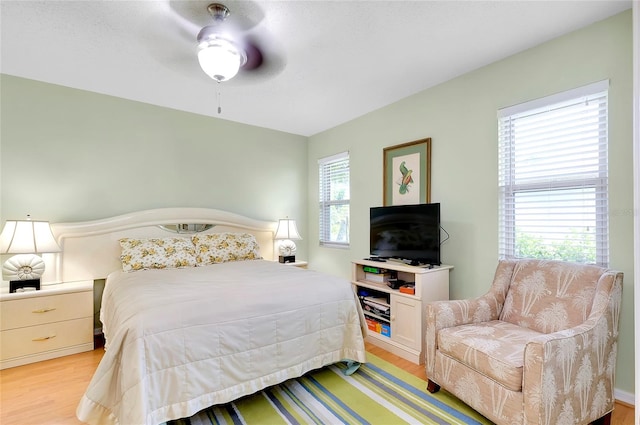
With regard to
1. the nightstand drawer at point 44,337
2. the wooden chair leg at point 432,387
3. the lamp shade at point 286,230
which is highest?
the lamp shade at point 286,230

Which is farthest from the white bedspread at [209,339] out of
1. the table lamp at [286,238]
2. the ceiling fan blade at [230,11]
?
the ceiling fan blade at [230,11]

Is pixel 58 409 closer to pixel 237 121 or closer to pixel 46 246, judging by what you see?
pixel 46 246

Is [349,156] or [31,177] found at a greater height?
[349,156]

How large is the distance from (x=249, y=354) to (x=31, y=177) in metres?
2.79

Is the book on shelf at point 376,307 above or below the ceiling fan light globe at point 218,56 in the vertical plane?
below

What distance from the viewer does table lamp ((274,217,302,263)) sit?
4.09m

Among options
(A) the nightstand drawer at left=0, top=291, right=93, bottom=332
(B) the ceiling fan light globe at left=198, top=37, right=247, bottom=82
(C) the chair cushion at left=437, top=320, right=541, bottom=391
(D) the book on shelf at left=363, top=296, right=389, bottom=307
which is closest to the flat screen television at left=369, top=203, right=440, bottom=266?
(D) the book on shelf at left=363, top=296, right=389, bottom=307

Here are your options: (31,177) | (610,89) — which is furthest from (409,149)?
(31,177)

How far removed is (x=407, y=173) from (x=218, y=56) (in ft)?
7.06

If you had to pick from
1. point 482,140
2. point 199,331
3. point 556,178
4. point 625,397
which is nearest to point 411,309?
point 625,397

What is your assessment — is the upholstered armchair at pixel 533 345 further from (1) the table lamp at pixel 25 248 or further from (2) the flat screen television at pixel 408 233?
(1) the table lamp at pixel 25 248

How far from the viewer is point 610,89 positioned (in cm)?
196

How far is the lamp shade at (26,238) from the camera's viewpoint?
2498 mm

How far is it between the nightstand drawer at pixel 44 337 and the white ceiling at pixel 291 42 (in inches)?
88.8
